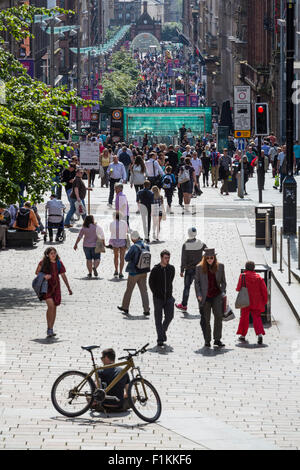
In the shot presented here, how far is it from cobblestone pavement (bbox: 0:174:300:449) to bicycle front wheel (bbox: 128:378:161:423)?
0.46 ft

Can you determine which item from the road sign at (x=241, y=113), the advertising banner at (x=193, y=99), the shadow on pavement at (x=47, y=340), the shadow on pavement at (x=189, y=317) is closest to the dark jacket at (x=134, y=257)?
the shadow on pavement at (x=189, y=317)

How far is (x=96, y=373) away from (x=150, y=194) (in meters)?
15.6

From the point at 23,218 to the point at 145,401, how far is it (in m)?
15.1

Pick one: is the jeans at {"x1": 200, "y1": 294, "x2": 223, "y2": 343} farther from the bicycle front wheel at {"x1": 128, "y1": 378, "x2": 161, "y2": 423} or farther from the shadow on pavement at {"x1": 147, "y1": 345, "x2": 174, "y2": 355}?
the bicycle front wheel at {"x1": 128, "y1": 378, "x2": 161, "y2": 423}

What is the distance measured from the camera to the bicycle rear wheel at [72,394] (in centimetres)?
1315

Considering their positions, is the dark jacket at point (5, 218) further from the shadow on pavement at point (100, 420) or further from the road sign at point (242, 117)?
the shadow on pavement at point (100, 420)

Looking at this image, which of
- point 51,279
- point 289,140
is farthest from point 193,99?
point 51,279

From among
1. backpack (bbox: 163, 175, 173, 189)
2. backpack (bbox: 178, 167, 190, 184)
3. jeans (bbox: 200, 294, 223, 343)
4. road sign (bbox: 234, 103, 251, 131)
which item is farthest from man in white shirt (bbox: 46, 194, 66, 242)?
jeans (bbox: 200, 294, 223, 343)

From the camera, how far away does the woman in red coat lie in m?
17.7

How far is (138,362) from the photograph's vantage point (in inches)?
644

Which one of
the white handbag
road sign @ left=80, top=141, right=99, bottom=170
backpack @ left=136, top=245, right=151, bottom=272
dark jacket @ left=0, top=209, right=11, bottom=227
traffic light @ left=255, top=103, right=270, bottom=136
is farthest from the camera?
traffic light @ left=255, top=103, right=270, bottom=136

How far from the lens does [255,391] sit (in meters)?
14.7
